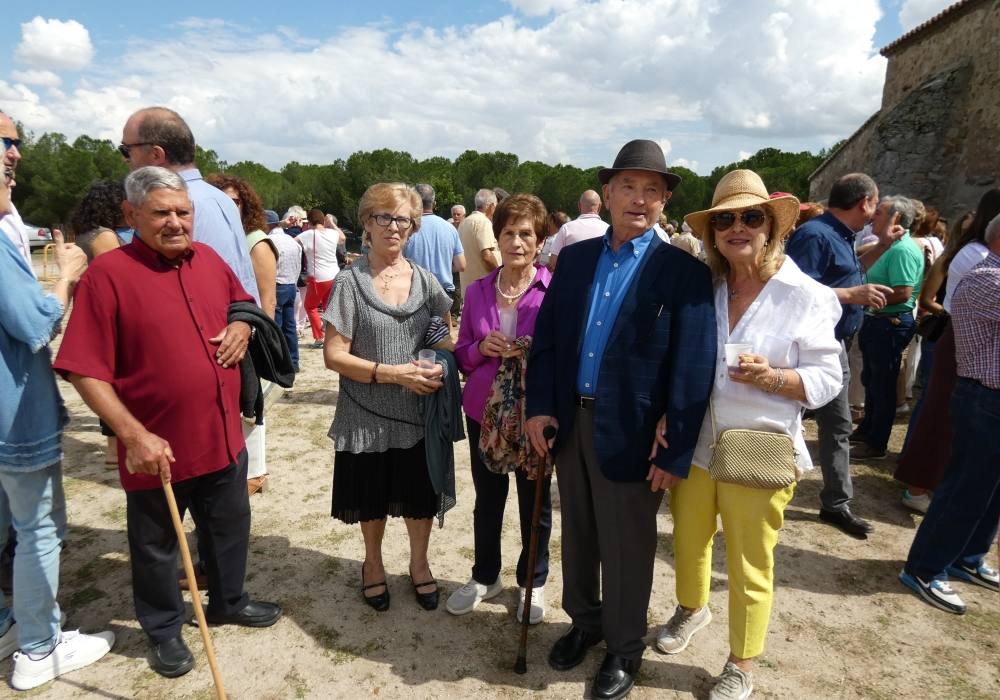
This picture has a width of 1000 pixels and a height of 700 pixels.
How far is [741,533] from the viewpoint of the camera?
7.48 ft

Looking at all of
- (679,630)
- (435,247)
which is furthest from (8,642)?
(435,247)

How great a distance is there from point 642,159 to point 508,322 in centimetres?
94

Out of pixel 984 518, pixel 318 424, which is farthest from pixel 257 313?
pixel 984 518

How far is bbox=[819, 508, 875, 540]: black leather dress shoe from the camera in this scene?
379 centimetres

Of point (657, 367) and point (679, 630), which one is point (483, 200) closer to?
point (657, 367)

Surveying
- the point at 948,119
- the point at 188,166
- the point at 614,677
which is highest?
the point at 948,119

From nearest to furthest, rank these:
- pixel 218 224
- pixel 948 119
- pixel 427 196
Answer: pixel 218 224, pixel 427 196, pixel 948 119

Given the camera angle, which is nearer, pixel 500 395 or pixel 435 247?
pixel 500 395

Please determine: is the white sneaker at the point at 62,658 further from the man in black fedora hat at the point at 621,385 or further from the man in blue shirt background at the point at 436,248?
the man in blue shirt background at the point at 436,248

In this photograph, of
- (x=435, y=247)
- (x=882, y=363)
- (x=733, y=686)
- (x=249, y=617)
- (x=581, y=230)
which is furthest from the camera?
(x=435, y=247)

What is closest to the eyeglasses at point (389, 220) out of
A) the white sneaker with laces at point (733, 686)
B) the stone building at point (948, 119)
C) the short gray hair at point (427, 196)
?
the white sneaker with laces at point (733, 686)

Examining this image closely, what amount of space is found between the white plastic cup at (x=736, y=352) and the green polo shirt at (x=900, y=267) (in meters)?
3.42

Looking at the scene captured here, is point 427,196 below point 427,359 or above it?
above

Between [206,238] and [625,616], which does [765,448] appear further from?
[206,238]
